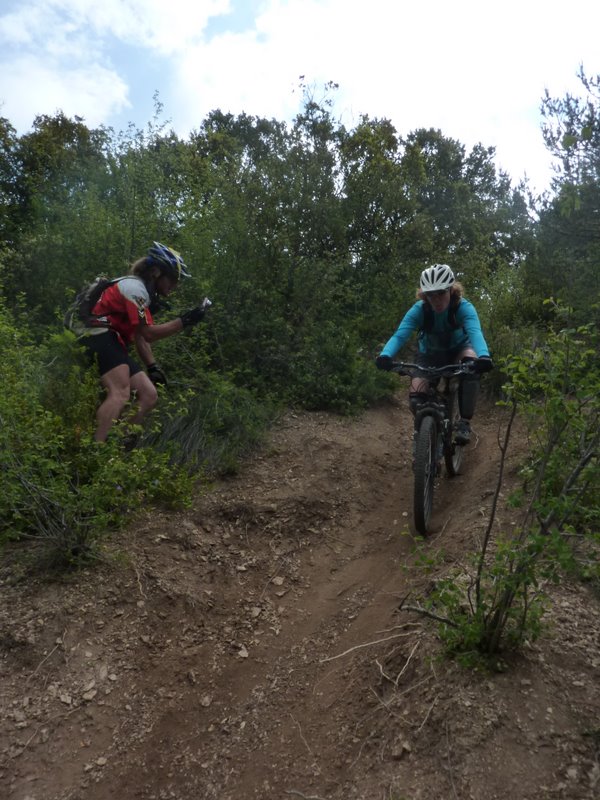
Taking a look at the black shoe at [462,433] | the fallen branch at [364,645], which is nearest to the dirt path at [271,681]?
the fallen branch at [364,645]

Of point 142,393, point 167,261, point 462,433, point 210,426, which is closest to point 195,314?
point 167,261

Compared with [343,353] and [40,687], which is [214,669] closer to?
[40,687]

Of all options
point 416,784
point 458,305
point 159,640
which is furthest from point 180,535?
point 458,305

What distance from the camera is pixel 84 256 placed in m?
7.42

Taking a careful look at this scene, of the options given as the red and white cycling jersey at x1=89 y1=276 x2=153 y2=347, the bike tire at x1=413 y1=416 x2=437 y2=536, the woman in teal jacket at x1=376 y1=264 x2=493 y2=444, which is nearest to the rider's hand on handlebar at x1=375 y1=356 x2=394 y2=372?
the woman in teal jacket at x1=376 y1=264 x2=493 y2=444

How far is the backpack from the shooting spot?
4.80 m

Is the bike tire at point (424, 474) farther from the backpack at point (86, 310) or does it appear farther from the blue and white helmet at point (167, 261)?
the backpack at point (86, 310)

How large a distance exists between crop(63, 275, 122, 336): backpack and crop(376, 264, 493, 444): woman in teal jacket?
2245 millimetres

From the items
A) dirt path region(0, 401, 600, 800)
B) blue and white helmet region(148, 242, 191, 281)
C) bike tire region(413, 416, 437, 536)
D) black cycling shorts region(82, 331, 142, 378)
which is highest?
blue and white helmet region(148, 242, 191, 281)

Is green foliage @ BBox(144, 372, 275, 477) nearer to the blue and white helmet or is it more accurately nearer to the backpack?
the backpack

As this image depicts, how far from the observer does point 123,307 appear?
489cm

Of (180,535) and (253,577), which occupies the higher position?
(180,535)

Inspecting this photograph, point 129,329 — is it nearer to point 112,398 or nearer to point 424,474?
point 112,398

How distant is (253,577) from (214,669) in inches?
36.6
